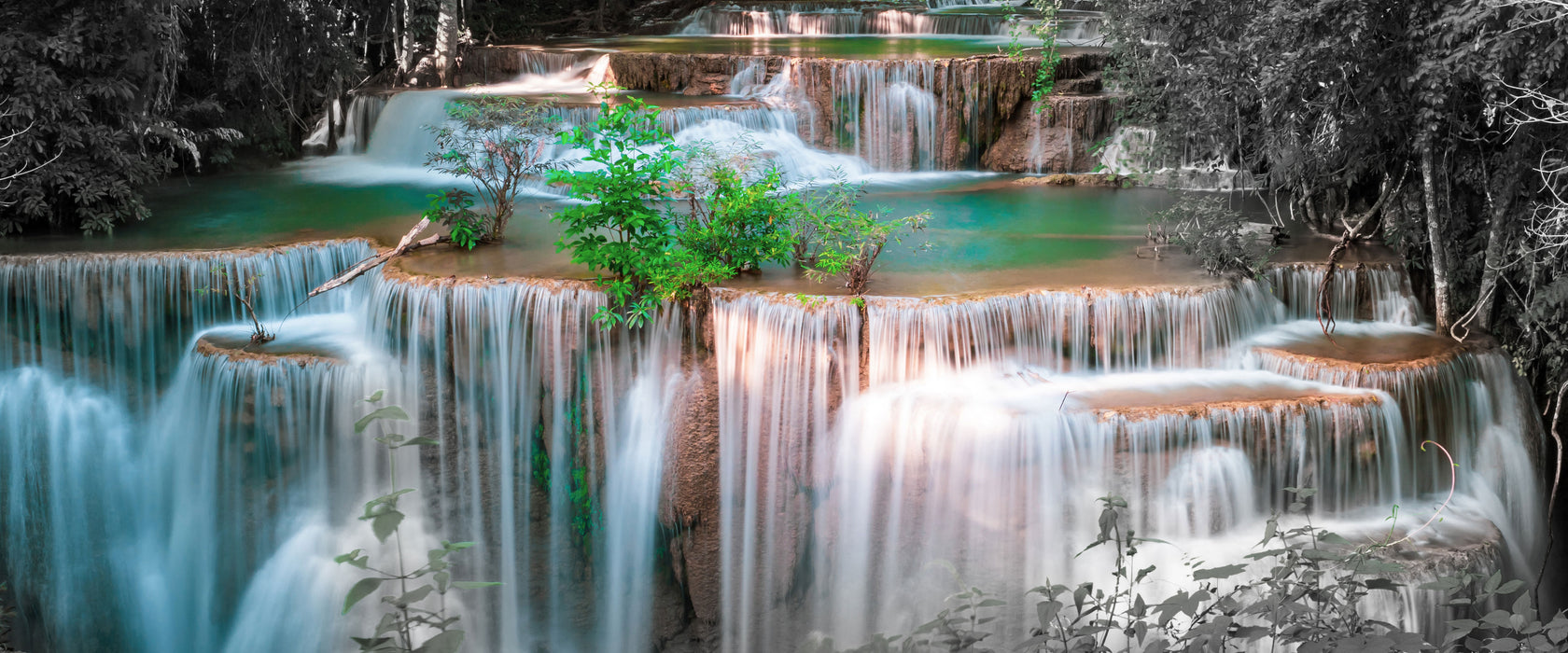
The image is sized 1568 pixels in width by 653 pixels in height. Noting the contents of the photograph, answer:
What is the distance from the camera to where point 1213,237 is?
28.8 ft

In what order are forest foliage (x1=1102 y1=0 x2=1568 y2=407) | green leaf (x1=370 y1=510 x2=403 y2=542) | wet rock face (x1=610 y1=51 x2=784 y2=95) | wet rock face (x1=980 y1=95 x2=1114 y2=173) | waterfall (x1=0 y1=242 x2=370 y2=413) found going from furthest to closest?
1. wet rock face (x1=610 y1=51 x2=784 y2=95)
2. wet rock face (x1=980 y1=95 x2=1114 y2=173)
3. waterfall (x1=0 y1=242 x2=370 y2=413)
4. forest foliage (x1=1102 y1=0 x2=1568 y2=407)
5. green leaf (x1=370 y1=510 x2=403 y2=542)

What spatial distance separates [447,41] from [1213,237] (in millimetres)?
10379

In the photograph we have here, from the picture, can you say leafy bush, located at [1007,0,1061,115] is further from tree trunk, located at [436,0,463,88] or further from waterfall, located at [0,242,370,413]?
waterfall, located at [0,242,370,413]

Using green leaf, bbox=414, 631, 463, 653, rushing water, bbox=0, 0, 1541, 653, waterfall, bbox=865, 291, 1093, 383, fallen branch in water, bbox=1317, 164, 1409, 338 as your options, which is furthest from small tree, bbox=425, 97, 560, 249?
green leaf, bbox=414, 631, 463, 653

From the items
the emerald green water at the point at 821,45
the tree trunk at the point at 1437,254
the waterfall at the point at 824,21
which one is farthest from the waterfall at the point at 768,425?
the waterfall at the point at 824,21

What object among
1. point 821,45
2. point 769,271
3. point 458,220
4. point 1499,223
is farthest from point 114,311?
point 821,45

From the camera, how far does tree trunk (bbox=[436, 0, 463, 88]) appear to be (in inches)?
599

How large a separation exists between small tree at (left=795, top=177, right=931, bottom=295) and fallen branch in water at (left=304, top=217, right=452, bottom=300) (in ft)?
9.62

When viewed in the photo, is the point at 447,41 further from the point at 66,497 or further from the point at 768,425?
the point at 768,425

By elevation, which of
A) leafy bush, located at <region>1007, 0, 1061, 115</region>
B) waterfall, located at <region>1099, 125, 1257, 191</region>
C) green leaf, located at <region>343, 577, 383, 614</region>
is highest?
leafy bush, located at <region>1007, 0, 1061, 115</region>

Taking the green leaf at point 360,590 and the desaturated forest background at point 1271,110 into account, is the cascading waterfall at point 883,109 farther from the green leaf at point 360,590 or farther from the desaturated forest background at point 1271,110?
the green leaf at point 360,590

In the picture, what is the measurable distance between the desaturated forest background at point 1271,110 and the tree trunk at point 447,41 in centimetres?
117

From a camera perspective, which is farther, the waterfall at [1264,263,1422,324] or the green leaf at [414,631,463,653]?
the waterfall at [1264,263,1422,324]

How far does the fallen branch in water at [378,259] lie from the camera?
8.94 m
